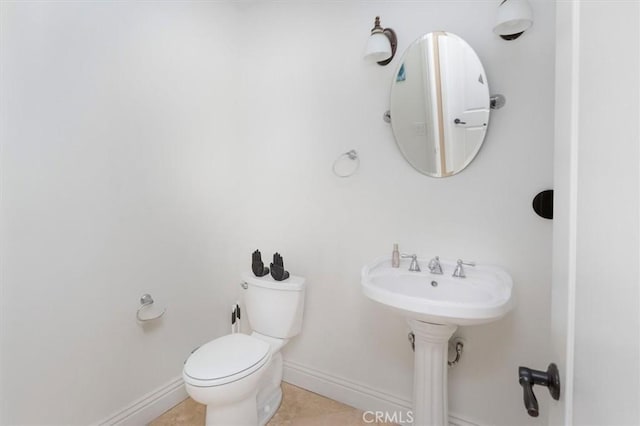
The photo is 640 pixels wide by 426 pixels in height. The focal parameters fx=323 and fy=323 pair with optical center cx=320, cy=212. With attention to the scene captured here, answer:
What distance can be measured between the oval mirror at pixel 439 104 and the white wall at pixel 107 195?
119 cm

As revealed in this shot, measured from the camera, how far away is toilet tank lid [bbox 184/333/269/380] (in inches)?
55.6

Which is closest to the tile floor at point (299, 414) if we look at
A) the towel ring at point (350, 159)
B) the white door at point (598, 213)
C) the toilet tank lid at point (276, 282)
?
the toilet tank lid at point (276, 282)

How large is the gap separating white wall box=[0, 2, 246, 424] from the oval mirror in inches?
46.7

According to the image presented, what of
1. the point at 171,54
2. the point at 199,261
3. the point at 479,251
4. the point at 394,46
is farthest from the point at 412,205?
the point at 171,54

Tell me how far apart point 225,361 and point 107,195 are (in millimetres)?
972

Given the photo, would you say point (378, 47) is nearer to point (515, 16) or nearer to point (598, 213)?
point (515, 16)

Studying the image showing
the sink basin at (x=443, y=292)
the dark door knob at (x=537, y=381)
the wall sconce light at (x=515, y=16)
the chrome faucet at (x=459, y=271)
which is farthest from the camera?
the chrome faucet at (x=459, y=271)

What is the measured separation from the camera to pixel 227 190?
217 cm

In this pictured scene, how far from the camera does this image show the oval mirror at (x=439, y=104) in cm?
145

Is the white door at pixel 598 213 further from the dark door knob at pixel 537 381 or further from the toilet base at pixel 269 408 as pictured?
A: the toilet base at pixel 269 408

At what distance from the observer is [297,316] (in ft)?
6.20

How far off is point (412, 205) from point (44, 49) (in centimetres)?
176

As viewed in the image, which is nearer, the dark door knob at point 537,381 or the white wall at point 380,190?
the dark door knob at point 537,381

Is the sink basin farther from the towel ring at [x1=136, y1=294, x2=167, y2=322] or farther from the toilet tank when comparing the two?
the towel ring at [x1=136, y1=294, x2=167, y2=322]
